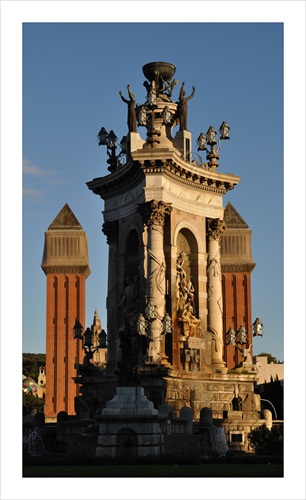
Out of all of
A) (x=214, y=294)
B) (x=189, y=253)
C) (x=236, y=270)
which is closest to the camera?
(x=214, y=294)

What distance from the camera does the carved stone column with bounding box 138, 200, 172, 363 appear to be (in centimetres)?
4409

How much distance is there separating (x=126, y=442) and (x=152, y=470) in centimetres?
619

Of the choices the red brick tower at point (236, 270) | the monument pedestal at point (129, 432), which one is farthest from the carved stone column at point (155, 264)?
the red brick tower at point (236, 270)

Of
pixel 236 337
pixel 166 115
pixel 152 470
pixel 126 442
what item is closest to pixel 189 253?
pixel 236 337

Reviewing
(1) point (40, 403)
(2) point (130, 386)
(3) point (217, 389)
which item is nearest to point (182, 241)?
(3) point (217, 389)

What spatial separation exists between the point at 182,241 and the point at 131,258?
269 centimetres

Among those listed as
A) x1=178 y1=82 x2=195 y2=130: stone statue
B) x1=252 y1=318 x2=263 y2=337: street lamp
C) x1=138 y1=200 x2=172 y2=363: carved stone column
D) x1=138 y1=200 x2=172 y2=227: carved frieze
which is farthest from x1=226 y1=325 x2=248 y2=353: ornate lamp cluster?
x1=178 y1=82 x2=195 y2=130: stone statue

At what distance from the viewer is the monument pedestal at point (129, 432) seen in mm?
34312

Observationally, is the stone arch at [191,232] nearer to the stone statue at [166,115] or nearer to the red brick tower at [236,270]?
the stone statue at [166,115]

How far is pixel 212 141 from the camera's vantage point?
50375 mm

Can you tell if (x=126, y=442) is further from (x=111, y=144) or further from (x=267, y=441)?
(x=111, y=144)

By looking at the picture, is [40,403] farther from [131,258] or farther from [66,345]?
[131,258]

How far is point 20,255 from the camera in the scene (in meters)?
24.0

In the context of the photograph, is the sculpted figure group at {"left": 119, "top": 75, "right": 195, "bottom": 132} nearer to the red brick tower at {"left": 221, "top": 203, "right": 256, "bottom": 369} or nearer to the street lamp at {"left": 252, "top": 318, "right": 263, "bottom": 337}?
the street lamp at {"left": 252, "top": 318, "right": 263, "bottom": 337}
